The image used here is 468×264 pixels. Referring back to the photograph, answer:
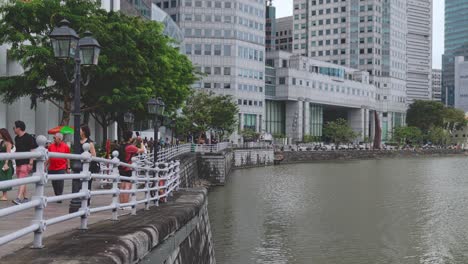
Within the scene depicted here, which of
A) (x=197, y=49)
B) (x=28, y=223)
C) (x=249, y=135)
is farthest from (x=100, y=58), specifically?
(x=197, y=49)

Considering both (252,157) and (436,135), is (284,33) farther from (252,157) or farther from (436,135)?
(252,157)

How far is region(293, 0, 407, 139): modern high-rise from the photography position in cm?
15688

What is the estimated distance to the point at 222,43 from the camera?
363ft

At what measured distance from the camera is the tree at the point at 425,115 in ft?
534

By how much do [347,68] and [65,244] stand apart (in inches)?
5682

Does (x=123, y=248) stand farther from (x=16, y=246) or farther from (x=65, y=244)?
(x=16, y=246)

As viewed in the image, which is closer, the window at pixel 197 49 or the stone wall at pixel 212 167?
the stone wall at pixel 212 167

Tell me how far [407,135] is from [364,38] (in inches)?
1157

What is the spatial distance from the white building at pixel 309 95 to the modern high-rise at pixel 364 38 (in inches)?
421

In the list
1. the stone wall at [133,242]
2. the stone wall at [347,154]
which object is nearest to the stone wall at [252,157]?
the stone wall at [347,154]

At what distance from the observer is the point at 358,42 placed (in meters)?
158

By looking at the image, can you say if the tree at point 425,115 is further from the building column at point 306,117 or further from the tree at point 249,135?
the tree at point 249,135

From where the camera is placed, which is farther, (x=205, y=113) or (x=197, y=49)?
(x=197, y=49)

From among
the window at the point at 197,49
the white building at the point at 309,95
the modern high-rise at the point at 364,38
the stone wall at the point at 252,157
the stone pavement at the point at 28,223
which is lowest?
the stone wall at the point at 252,157
